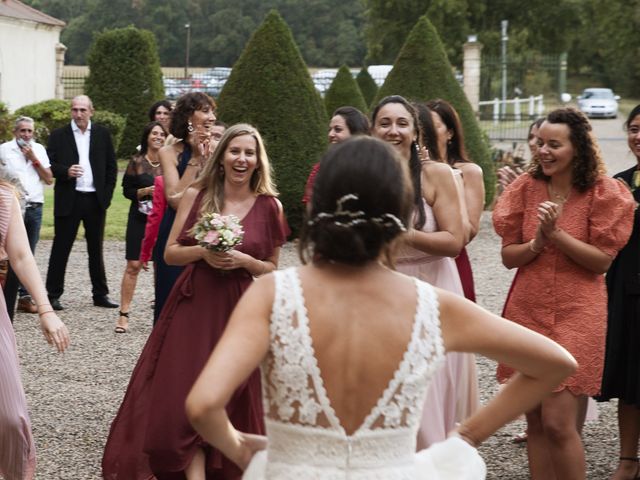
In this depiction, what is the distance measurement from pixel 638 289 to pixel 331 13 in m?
102

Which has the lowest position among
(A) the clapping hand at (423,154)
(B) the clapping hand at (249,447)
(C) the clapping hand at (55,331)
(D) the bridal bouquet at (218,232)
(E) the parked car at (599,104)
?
(C) the clapping hand at (55,331)

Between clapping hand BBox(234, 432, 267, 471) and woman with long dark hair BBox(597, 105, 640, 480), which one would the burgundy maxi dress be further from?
clapping hand BBox(234, 432, 267, 471)

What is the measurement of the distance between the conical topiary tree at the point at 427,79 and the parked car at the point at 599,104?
35.0m

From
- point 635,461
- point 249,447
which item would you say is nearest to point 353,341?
point 249,447

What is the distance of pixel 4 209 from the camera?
5043 millimetres

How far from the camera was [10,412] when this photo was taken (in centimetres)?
492

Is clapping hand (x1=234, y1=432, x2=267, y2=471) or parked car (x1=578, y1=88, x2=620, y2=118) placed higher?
parked car (x1=578, y1=88, x2=620, y2=118)

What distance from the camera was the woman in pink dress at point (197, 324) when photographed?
540cm

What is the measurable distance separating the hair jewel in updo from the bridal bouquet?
103 inches

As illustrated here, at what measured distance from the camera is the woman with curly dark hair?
5090 millimetres

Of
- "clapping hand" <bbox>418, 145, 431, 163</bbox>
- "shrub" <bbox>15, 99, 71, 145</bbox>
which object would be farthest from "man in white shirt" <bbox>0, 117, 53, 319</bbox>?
"shrub" <bbox>15, 99, 71, 145</bbox>

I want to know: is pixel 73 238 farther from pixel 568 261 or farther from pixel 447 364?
pixel 568 261

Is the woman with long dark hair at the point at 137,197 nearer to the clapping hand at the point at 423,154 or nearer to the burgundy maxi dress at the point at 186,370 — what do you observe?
the burgundy maxi dress at the point at 186,370

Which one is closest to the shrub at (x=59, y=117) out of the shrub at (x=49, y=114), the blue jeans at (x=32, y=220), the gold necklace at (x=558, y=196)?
the shrub at (x=49, y=114)
